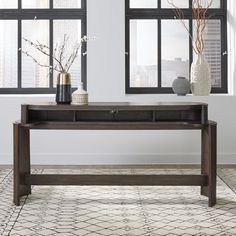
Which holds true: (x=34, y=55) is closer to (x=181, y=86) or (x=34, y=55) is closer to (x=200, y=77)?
(x=181, y=86)

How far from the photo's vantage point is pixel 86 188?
5773 mm

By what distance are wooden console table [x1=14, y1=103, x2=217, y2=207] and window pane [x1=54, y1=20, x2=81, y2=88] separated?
2775 millimetres

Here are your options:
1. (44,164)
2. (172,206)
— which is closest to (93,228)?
(172,206)

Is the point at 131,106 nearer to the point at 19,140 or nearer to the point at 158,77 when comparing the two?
the point at 19,140

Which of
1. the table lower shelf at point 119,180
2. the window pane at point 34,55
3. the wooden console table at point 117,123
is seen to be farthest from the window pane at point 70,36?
the table lower shelf at point 119,180

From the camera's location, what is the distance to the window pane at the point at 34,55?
774cm

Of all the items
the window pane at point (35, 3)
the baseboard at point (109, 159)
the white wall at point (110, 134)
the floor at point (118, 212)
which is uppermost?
the window pane at point (35, 3)

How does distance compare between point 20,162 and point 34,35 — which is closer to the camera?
point 20,162

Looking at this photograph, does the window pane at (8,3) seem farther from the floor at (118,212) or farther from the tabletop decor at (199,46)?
the floor at (118,212)

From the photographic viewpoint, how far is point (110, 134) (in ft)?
24.1

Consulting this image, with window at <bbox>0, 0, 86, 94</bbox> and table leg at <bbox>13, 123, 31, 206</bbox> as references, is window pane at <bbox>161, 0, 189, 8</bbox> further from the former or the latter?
table leg at <bbox>13, 123, 31, 206</bbox>

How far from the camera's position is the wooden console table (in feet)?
16.1

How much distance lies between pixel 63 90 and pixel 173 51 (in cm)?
304

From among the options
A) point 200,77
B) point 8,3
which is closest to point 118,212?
point 200,77
